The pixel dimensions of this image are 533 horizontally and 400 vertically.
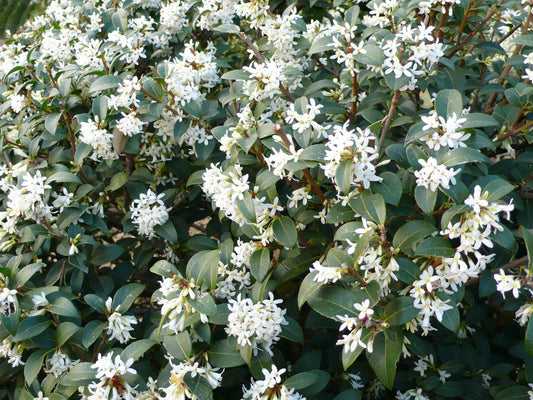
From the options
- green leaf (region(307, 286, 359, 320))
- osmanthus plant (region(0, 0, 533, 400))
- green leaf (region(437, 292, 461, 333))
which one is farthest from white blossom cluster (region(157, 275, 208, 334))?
green leaf (region(437, 292, 461, 333))

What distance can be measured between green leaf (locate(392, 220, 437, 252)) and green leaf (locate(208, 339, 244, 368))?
24.6 inches

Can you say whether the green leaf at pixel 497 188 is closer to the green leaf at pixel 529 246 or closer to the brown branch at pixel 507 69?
the green leaf at pixel 529 246

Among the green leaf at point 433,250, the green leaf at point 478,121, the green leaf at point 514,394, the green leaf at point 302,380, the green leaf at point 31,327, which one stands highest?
the green leaf at point 478,121

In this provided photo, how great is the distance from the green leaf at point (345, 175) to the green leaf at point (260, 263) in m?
0.42

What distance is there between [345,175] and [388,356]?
56cm

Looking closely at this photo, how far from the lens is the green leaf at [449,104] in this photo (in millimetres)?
1742

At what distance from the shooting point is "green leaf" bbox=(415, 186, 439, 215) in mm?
1571

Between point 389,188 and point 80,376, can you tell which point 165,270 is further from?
point 389,188

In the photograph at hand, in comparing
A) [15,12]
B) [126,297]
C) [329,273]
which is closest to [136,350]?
[126,297]

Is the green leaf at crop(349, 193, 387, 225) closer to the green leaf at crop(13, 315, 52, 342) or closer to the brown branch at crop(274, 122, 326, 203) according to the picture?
the brown branch at crop(274, 122, 326, 203)

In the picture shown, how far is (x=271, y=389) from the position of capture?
1664 mm

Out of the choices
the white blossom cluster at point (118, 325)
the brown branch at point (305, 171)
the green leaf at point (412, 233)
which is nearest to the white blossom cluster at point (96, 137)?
the white blossom cluster at point (118, 325)

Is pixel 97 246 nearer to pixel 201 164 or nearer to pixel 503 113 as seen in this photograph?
pixel 201 164

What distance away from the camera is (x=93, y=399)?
5.32 feet
